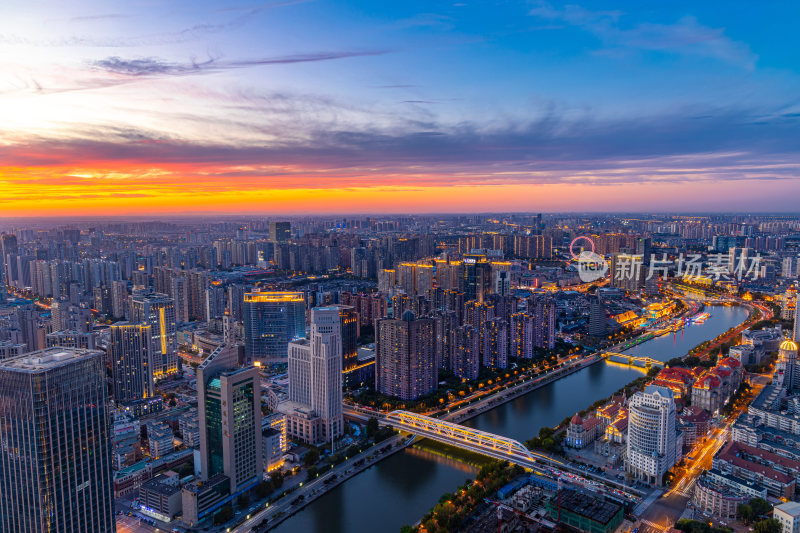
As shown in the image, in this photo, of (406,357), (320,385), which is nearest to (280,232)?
(406,357)

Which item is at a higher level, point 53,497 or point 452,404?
point 53,497

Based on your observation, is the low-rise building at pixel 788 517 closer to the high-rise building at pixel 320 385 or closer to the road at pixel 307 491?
the road at pixel 307 491

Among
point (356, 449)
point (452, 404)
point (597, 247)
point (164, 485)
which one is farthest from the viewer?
point (597, 247)

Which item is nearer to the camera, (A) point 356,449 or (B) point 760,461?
(B) point 760,461

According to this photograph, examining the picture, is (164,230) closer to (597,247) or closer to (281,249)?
(281,249)

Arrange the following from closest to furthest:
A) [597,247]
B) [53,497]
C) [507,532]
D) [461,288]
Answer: [53,497]
[507,532]
[461,288]
[597,247]

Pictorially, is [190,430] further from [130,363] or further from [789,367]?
[789,367]

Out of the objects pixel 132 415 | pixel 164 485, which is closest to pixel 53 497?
pixel 164 485

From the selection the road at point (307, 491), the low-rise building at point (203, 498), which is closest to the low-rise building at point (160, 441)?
the low-rise building at point (203, 498)
